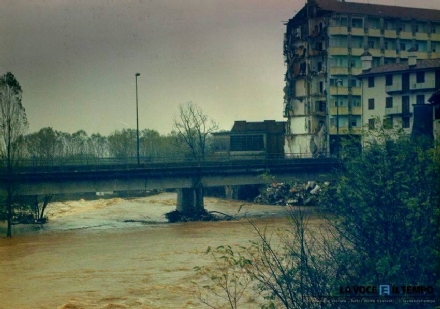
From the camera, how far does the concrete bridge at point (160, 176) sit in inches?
1841

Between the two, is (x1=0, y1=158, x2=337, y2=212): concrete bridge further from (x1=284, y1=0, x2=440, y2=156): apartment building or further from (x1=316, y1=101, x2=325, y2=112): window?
(x1=316, y1=101, x2=325, y2=112): window

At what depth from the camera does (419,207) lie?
41.9 feet

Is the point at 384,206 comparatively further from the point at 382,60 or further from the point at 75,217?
the point at 382,60

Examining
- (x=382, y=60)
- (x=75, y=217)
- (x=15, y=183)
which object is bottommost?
(x=75, y=217)

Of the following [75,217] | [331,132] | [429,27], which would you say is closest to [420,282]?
[75,217]

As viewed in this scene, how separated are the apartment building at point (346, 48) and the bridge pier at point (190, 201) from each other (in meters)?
20.9

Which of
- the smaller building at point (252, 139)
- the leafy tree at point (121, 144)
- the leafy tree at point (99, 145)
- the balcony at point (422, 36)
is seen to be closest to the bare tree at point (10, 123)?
the smaller building at point (252, 139)

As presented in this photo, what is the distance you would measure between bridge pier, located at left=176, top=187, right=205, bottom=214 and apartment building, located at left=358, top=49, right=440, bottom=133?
53.2 feet

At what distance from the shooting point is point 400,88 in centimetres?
5475

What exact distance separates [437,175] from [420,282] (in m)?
2.56

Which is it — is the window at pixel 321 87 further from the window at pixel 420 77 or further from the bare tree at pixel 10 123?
the bare tree at pixel 10 123

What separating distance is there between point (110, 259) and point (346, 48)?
49.2 metres

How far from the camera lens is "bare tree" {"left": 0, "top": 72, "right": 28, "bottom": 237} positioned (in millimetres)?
43469

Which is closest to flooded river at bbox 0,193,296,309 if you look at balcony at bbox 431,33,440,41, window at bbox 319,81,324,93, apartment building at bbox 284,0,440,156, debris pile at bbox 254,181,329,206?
debris pile at bbox 254,181,329,206
